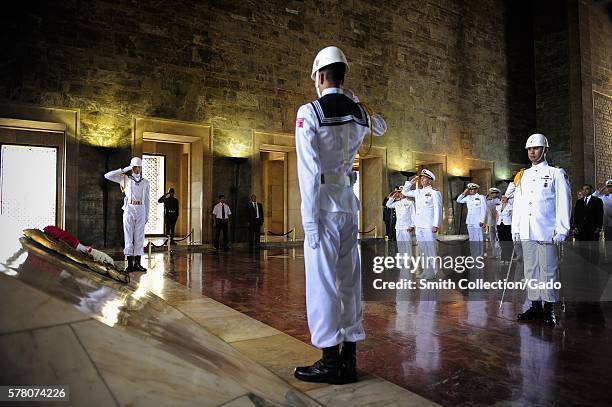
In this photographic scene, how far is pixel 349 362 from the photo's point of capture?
8.35 ft

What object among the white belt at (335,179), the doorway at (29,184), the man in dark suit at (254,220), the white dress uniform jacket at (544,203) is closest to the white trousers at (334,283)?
the white belt at (335,179)

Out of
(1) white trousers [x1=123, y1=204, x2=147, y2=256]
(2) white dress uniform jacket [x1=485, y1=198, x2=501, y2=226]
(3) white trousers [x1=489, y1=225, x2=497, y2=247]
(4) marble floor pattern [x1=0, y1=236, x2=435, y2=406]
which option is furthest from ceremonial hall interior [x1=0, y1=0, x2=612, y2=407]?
(2) white dress uniform jacket [x1=485, y1=198, x2=501, y2=226]

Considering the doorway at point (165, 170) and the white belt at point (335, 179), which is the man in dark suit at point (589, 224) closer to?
the white belt at point (335, 179)

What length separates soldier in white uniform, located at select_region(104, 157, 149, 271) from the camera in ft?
24.7

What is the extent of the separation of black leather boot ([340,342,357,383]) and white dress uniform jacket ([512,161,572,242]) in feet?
8.99

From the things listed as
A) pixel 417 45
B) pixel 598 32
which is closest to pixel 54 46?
pixel 417 45

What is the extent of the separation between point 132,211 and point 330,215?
5.95 m

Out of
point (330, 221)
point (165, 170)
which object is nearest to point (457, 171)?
point (165, 170)

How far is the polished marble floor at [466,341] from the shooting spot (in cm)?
240

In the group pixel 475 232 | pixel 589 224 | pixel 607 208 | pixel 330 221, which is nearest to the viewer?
A: pixel 330 221

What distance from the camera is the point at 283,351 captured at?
9.94 feet

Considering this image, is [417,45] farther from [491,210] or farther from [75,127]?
[75,127]

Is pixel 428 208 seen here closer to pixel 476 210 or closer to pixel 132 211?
pixel 476 210

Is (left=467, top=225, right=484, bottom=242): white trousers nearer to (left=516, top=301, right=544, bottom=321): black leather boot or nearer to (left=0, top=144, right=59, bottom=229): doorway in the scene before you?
(left=516, top=301, right=544, bottom=321): black leather boot
